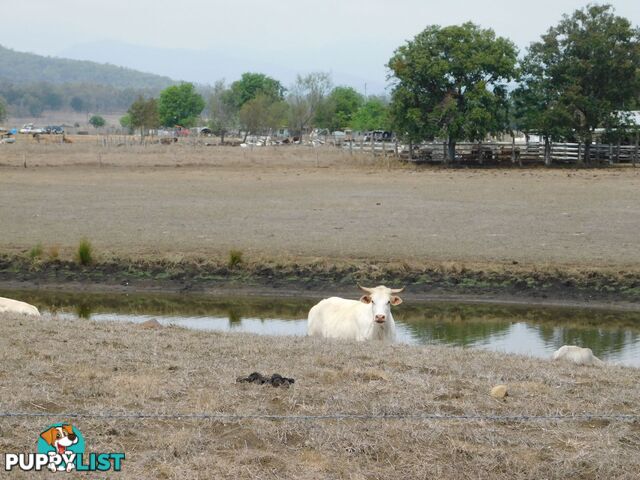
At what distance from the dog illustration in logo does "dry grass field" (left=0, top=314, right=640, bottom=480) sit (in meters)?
0.13

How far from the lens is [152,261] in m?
23.8

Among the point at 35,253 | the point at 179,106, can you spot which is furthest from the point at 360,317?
the point at 179,106

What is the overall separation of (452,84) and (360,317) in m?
43.5

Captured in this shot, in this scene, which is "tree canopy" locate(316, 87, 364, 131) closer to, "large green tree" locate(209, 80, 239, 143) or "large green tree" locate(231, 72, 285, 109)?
"large green tree" locate(209, 80, 239, 143)

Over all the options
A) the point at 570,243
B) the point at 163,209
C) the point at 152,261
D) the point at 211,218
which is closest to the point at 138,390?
the point at 152,261

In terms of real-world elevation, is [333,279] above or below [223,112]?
below

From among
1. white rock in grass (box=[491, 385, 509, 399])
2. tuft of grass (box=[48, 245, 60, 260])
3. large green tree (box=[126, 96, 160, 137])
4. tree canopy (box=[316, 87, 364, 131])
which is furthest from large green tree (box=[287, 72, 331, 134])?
white rock in grass (box=[491, 385, 509, 399])

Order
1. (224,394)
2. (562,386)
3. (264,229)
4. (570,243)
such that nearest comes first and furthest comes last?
(224,394) → (562,386) → (570,243) → (264,229)

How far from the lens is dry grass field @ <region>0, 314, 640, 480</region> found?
7.54 metres

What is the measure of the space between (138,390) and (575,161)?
51112 millimetres

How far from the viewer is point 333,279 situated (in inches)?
901

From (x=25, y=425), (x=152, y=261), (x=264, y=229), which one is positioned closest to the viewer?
(x=25, y=425)

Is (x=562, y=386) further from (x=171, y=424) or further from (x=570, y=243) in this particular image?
(x=570, y=243)

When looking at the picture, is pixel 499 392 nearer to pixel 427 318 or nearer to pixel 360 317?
pixel 360 317
